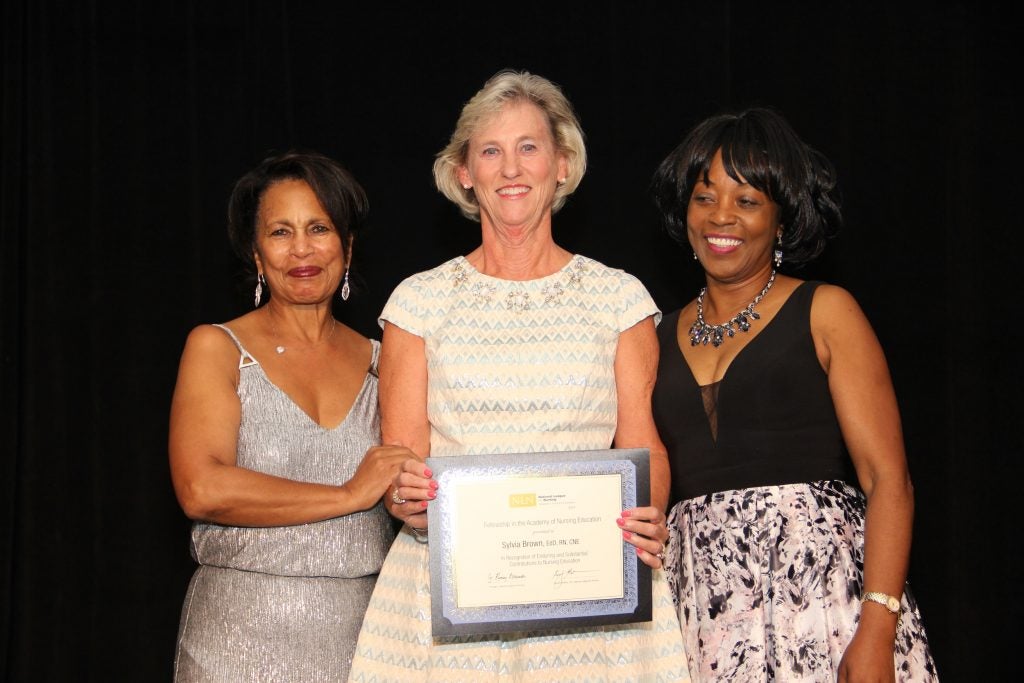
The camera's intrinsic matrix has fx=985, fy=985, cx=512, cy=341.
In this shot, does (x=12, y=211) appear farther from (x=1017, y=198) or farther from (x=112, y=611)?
(x=1017, y=198)

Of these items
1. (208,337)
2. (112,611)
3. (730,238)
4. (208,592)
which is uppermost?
(730,238)

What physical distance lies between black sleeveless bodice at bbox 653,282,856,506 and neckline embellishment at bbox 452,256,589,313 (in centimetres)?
46

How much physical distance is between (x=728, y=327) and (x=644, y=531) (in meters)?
0.74

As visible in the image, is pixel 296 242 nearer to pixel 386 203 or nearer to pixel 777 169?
pixel 386 203

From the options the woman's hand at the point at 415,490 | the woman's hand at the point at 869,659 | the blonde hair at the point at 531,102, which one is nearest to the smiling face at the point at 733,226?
the blonde hair at the point at 531,102

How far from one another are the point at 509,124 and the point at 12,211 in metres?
1.96

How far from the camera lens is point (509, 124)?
2.11m

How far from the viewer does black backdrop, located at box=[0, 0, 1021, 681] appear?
127 inches

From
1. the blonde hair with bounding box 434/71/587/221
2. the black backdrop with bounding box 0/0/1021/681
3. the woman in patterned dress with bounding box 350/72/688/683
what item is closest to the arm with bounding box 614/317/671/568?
the woman in patterned dress with bounding box 350/72/688/683

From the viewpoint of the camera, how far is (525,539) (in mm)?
1779

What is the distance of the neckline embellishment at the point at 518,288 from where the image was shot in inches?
81.4

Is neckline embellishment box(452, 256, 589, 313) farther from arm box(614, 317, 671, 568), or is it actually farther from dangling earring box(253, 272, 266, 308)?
dangling earring box(253, 272, 266, 308)

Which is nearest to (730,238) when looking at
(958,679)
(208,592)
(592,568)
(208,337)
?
(592,568)

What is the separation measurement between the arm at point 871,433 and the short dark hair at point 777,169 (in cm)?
22
